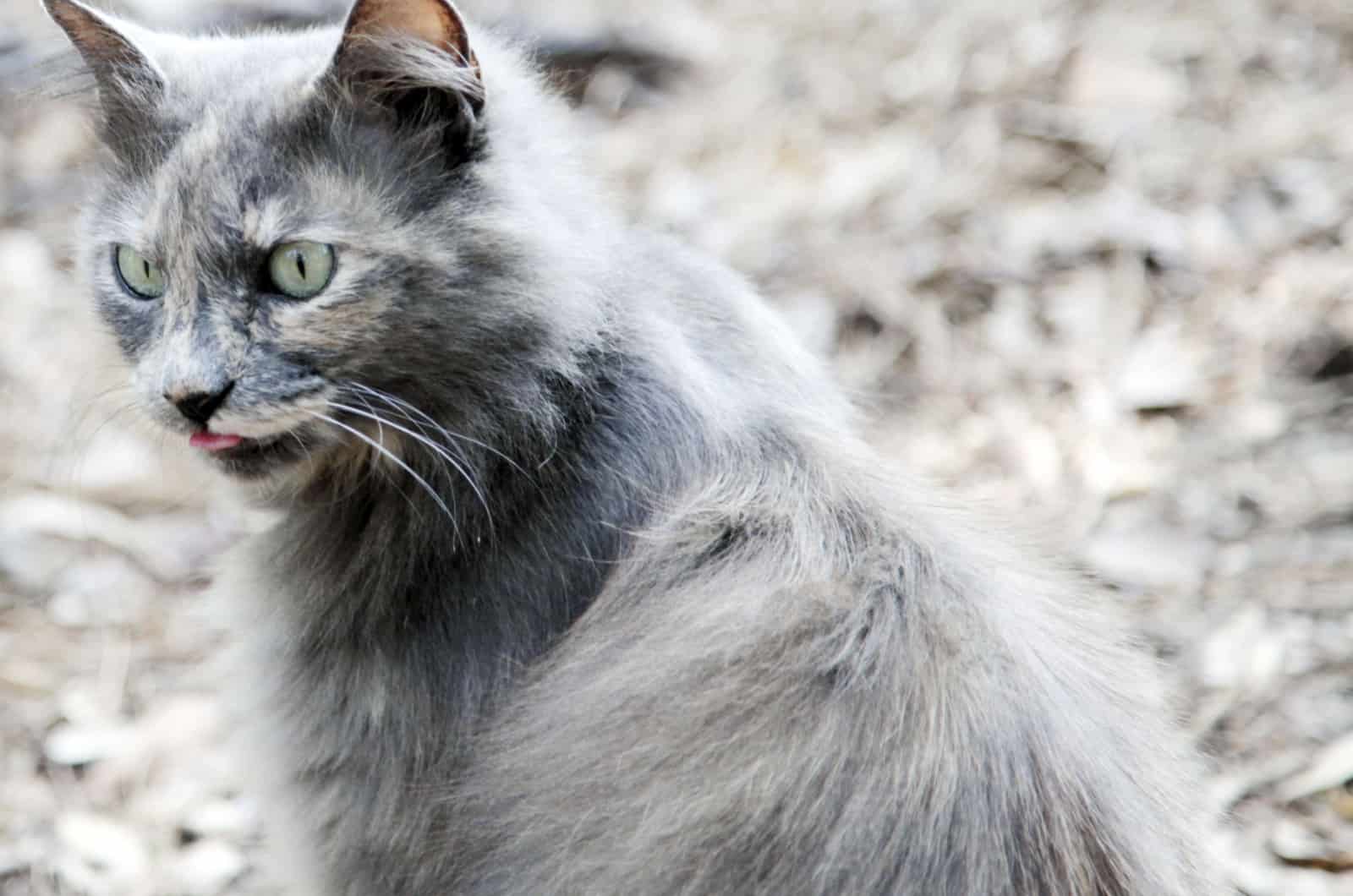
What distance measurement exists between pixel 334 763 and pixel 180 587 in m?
1.62

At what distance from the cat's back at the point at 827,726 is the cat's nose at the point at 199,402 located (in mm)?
627

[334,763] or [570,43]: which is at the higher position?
[570,43]

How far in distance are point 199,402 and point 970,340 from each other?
8.24 feet

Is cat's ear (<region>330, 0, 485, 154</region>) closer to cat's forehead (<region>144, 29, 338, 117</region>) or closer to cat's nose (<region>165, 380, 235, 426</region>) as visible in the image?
cat's forehead (<region>144, 29, 338, 117</region>)

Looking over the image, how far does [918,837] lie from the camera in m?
1.84

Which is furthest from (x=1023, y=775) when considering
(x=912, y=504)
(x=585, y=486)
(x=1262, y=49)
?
(x=1262, y=49)

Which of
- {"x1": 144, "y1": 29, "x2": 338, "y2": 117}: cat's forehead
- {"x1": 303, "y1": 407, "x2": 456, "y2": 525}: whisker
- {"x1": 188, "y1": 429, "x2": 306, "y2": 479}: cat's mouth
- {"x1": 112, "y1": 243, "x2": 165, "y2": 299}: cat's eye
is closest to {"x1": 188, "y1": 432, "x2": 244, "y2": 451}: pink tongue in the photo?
{"x1": 188, "y1": 429, "x2": 306, "y2": 479}: cat's mouth

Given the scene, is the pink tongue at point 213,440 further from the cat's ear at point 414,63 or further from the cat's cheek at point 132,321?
the cat's ear at point 414,63

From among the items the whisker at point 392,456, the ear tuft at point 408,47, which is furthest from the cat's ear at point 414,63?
the whisker at point 392,456

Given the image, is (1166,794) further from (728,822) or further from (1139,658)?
(728,822)

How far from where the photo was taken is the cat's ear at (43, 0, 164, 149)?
222cm

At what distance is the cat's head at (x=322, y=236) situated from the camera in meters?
2.03

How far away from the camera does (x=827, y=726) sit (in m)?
1.93

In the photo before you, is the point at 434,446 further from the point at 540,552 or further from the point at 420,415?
the point at 540,552
